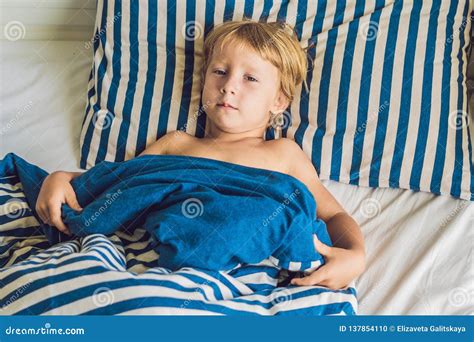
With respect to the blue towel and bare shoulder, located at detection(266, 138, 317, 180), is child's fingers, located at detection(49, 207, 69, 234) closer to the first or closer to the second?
the blue towel

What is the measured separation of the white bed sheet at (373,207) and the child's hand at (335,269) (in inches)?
1.8

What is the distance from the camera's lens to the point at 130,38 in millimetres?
1447

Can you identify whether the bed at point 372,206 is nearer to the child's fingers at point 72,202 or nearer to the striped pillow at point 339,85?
Answer: the striped pillow at point 339,85

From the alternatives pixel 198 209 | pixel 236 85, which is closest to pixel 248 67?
pixel 236 85

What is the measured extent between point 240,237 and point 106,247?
21cm

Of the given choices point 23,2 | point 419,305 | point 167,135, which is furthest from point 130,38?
point 419,305

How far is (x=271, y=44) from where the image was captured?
132 cm

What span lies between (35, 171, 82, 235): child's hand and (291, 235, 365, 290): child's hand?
41cm

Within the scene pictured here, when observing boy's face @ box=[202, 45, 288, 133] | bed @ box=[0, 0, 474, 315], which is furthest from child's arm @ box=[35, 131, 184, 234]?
boy's face @ box=[202, 45, 288, 133]

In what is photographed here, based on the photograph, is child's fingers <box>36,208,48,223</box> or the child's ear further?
the child's ear

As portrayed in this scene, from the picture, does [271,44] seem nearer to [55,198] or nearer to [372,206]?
[372,206]

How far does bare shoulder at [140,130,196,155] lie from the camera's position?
4.50ft

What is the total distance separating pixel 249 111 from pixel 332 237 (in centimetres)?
28

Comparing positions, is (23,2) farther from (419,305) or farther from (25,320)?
(419,305)
